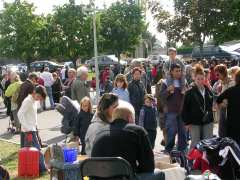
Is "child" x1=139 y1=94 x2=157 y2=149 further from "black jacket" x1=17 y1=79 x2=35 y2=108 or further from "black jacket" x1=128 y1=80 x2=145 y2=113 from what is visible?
"black jacket" x1=17 y1=79 x2=35 y2=108

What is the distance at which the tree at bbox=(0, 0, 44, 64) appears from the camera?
4122 centimetres

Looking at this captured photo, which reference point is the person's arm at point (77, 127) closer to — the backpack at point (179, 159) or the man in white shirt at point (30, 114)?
the man in white shirt at point (30, 114)

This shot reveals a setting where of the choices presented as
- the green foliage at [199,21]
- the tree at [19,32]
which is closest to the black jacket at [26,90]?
the green foliage at [199,21]

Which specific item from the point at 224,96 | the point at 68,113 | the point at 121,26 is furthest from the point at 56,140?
the point at 121,26

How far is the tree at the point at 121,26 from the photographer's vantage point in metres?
47.8

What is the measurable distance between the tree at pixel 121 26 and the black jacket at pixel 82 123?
3778cm

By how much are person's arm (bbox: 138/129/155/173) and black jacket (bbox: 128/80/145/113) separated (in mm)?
5421

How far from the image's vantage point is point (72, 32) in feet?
128

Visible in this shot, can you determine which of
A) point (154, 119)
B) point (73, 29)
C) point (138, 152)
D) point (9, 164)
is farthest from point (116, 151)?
point (73, 29)

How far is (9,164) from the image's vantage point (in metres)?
10.4

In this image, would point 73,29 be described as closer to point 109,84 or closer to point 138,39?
point 138,39

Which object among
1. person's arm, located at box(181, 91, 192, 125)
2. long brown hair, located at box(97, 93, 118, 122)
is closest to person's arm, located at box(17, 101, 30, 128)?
person's arm, located at box(181, 91, 192, 125)

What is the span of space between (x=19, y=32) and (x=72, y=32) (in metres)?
5.17

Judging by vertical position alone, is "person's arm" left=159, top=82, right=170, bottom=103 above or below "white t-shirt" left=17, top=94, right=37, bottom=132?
above
